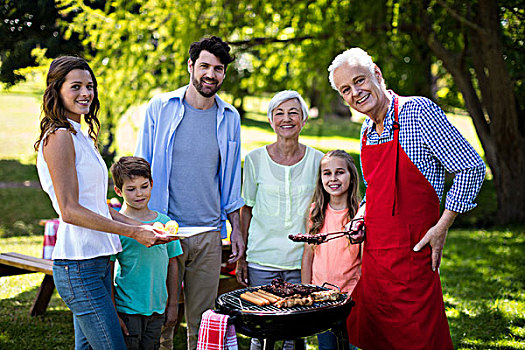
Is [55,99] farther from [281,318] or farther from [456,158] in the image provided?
[456,158]

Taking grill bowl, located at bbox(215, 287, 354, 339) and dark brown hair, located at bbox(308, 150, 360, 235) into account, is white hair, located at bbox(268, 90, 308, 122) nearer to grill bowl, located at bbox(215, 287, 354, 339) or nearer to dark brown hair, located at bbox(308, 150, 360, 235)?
dark brown hair, located at bbox(308, 150, 360, 235)

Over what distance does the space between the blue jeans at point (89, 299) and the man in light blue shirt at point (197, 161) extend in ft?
2.88

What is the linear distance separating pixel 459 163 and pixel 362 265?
82 cm

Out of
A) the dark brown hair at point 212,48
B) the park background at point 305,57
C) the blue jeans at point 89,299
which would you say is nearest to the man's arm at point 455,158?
the dark brown hair at point 212,48

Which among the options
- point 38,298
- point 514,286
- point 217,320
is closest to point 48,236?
point 38,298

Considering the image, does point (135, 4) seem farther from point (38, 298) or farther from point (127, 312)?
point (127, 312)

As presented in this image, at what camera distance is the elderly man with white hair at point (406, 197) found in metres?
2.78

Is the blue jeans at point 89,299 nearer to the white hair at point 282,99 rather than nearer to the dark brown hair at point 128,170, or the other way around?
the dark brown hair at point 128,170

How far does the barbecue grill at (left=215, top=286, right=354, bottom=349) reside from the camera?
2.52m

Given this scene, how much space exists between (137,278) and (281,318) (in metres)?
1.14

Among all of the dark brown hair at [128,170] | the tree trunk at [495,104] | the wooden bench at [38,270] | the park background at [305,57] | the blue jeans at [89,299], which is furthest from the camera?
the tree trunk at [495,104]

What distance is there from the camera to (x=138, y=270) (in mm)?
3283

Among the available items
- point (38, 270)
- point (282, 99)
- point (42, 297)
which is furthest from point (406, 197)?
point (42, 297)

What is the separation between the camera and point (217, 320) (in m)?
2.57
